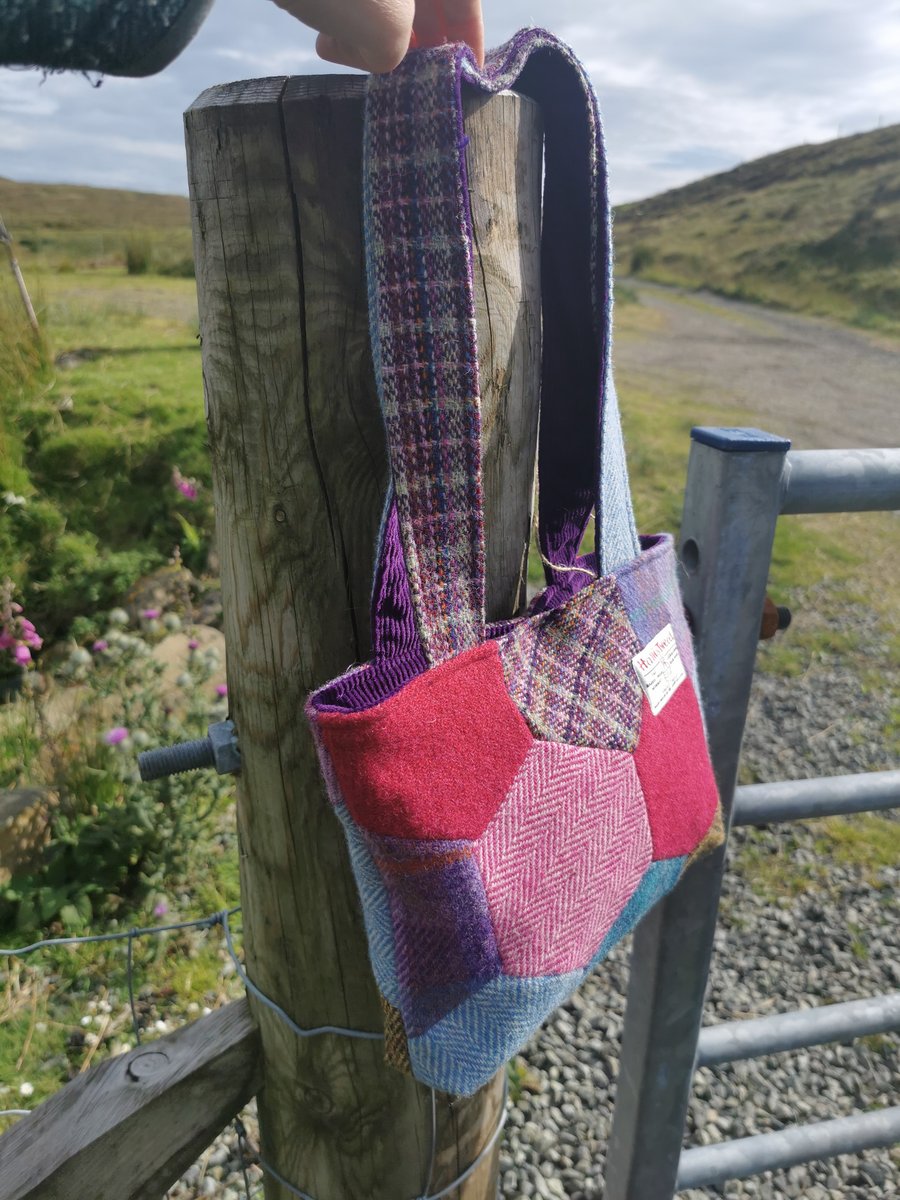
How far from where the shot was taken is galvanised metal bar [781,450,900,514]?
126 centimetres

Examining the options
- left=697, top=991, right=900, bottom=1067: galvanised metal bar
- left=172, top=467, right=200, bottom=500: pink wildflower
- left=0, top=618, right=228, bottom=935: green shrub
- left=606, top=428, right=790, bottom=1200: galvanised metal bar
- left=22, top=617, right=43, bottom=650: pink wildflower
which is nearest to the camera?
left=606, top=428, right=790, bottom=1200: galvanised metal bar

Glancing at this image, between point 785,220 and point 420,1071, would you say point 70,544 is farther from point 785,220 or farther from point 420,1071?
point 785,220

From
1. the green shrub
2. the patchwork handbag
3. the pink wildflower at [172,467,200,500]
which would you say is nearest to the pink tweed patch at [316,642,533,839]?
the patchwork handbag

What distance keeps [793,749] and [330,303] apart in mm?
4320

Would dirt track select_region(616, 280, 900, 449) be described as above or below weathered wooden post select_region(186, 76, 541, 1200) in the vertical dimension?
below

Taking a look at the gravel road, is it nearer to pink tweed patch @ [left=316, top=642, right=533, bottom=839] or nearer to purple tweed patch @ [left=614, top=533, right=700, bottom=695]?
purple tweed patch @ [left=614, top=533, right=700, bottom=695]

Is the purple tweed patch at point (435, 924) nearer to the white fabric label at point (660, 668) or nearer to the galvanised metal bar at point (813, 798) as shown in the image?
the white fabric label at point (660, 668)

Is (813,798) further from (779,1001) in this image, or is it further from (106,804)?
(106,804)

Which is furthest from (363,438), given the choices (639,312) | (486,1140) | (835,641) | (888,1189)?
(639,312)

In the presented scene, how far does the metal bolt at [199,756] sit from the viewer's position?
3.67 ft

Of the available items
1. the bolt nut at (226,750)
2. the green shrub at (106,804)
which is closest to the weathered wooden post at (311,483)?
the bolt nut at (226,750)

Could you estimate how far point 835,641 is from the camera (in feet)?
18.9

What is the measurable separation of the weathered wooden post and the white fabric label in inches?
7.5

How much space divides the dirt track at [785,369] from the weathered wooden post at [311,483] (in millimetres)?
6604
